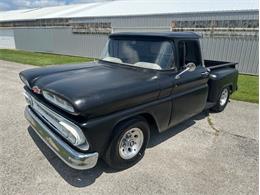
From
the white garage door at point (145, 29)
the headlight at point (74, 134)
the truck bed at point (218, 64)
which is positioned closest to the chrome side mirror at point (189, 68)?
the headlight at point (74, 134)

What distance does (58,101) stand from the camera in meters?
2.62

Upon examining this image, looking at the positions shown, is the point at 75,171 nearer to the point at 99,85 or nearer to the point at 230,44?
the point at 99,85

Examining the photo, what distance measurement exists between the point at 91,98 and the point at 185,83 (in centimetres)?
190

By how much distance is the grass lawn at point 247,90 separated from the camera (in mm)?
6675

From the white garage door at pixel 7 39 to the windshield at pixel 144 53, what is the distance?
22.9m

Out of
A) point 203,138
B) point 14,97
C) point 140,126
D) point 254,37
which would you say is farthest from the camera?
point 254,37

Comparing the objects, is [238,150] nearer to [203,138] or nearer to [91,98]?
[203,138]

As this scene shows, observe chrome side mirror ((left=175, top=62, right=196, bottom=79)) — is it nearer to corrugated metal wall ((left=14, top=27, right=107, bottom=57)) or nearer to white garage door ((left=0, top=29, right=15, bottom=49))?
corrugated metal wall ((left=14, top=27, right=107, bottom=57))

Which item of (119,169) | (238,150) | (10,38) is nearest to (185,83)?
(238,150)

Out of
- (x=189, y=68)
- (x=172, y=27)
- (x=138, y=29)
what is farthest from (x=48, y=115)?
(x=138, y=29)

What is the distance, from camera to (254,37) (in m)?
9.85

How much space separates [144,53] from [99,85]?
1.22 metres

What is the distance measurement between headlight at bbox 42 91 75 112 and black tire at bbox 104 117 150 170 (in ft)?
2.28

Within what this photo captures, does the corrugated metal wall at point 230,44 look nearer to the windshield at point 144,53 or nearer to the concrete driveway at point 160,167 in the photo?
the concrete driveway at point 160,167
